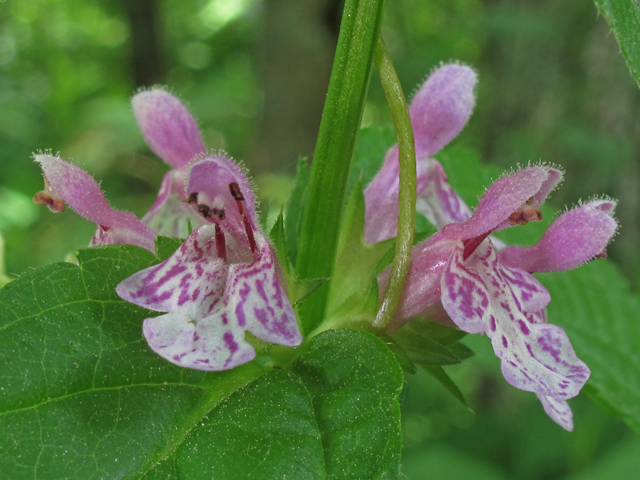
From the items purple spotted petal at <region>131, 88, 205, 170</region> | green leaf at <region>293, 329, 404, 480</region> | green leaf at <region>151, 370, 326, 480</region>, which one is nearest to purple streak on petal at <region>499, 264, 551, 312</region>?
green leaf at <region>293, 329, 404, 480</region>

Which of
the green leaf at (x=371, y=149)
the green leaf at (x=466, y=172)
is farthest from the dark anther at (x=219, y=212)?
the green leaf at (x=466, y=172)

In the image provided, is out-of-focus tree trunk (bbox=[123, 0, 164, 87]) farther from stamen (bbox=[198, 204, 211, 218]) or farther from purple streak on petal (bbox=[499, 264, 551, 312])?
purple streak on petal (bbox=[499, 264, 551, 312])

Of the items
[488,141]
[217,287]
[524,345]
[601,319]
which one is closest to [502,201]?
[524,345]

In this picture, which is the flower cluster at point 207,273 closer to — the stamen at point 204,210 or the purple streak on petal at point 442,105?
the stamen at point 204,210

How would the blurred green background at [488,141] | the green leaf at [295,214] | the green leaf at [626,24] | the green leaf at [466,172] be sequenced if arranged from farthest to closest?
the blurred green background at [488,141] → the green leaf at [466,172] → the green leaf at [295,214] → the green leaf at [626,24]

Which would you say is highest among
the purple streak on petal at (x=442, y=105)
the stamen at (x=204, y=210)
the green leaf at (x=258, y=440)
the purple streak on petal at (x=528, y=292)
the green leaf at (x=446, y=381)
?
the purple streak on petal at (x=442, y=105)

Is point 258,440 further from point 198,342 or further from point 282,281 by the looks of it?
point 282,281
